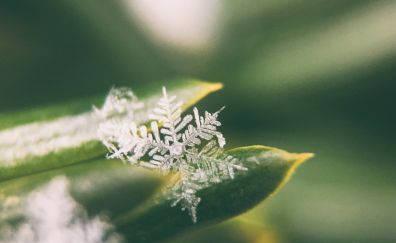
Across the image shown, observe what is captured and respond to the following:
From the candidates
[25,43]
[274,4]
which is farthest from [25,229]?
[274,4]

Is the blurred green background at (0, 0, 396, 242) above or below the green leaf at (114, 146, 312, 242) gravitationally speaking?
above

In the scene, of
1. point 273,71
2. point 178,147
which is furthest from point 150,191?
point 273,71

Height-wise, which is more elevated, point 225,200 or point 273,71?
point 273,71

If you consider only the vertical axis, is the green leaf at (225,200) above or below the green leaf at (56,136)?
below

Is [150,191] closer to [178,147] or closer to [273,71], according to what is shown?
[178,147]
